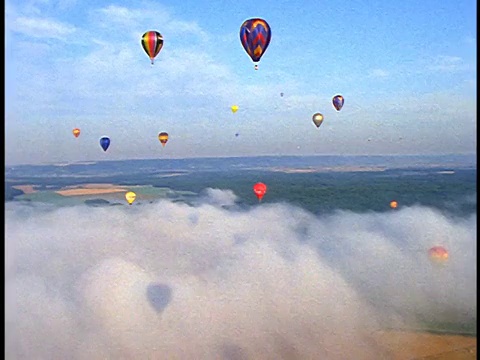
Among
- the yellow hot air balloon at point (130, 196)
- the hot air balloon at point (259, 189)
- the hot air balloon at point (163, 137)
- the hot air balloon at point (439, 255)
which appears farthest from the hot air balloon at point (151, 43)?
the hot air balloon at point (439, 255)

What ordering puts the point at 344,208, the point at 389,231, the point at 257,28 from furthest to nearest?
the point at 344,208 < the point at 389,231 < the point at 257,28

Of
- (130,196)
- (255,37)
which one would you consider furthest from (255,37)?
(130,196)

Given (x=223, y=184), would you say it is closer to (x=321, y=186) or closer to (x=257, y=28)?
(x=321, y=186)

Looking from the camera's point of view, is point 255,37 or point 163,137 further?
point 163,137

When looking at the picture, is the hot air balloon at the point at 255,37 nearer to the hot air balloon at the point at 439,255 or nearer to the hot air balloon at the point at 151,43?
the hot air balloon at the point at 151,43

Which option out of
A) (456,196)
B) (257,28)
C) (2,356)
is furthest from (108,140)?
(456,196)

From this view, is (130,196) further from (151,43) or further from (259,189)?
(151,43)

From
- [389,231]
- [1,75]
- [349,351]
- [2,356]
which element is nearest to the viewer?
[1,75]
